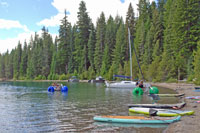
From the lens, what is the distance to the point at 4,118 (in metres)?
15.1

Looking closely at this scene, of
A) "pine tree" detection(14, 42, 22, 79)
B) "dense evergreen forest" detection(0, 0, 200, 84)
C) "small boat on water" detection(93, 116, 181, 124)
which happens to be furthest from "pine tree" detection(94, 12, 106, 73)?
"small boat on water" detection(93, 116, 181, 124)

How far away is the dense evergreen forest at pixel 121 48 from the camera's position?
49.1 metres

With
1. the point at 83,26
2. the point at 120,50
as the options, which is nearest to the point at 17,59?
the point at 83,26

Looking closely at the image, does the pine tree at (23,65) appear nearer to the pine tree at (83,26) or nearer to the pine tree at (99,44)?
the pine tree at (83,26)

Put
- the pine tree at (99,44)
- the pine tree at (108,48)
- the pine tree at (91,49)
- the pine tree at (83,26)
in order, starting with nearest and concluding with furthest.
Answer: the pine tree at (108,48)
the pine tree at (99,44)
the pine tree at (91,49)
the pine tree at (83,26)

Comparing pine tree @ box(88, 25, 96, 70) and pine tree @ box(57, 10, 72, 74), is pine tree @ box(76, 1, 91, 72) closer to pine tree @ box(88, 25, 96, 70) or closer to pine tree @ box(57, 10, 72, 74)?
pine tree @ box(88, 25, 96, 70)

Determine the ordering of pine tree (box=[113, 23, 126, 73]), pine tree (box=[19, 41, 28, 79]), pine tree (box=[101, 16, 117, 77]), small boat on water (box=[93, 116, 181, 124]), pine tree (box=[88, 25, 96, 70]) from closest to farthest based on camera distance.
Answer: small boat on water (box=[93, 116, 181, 124]) < pine tree (box=[113, 23, 126, 73]) < pine tree (box=[101, 16, 117, 77]) < pine tree (box=[88, 25, 96, 70]) < pine tree (box=[19, 41, 28, 79])

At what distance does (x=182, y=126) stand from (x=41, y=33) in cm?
12452

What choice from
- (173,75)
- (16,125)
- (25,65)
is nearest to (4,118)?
(16,125)

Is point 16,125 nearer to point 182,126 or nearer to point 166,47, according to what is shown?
point 182,126

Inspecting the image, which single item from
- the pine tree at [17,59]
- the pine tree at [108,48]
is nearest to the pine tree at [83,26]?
the pine tree at [108,48]

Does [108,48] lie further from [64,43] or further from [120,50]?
[64,43]

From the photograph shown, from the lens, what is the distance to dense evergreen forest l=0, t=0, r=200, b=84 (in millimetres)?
49062

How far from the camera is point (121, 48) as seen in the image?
76.9 metres
